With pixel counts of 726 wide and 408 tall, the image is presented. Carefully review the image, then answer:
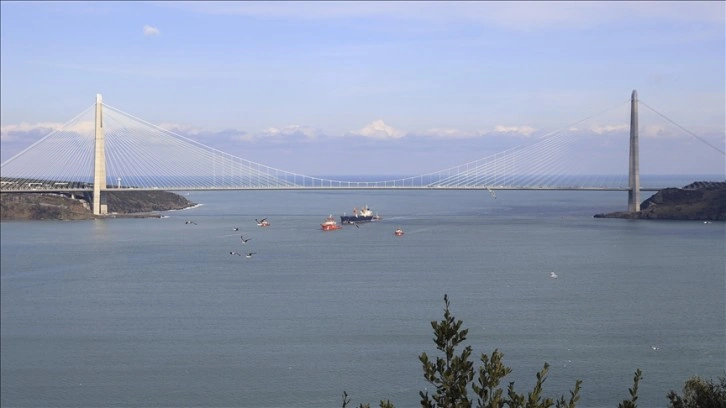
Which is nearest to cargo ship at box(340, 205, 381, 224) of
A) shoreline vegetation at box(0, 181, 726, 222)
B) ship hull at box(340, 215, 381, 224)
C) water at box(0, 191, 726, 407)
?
ship hull at box(340, 215, 381, 224)

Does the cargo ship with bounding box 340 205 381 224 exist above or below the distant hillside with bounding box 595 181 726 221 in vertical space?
below

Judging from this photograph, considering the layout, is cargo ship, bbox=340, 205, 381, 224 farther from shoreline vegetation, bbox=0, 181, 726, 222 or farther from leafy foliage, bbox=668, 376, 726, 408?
leafy foliage, bbox=668, 376, 726, 408

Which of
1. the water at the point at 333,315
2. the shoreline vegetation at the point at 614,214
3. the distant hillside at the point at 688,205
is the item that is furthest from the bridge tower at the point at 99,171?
the distant hillside at the point at 688,205

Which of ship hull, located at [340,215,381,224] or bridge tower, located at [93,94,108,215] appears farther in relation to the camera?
ship hull, located at [340,215,381,224]

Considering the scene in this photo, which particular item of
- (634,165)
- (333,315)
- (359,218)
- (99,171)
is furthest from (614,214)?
(333,315)

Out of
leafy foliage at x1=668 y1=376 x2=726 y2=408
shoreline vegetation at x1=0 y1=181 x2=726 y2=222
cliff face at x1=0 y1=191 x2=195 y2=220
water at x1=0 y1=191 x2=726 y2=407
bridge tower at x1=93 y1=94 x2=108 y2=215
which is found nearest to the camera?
leafy foliage at x1=668 y1=376 x2=726 y2=408

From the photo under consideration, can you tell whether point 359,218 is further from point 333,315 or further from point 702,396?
point 702,396

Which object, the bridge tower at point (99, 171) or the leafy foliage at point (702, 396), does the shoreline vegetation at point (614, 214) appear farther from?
the leafy foliage at point (702, 396)
